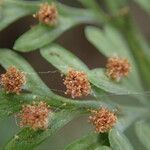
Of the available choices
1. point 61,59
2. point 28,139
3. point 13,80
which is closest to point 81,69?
point 61,59

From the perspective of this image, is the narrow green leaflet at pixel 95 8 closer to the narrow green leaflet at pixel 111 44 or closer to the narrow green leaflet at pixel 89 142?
the narrow green leaflet at pixel 111 44

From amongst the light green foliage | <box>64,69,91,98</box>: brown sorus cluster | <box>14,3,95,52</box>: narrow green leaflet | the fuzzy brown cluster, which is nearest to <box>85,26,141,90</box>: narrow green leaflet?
the light green foliage

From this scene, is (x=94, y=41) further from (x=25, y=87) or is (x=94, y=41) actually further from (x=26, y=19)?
(x=26, y=19)

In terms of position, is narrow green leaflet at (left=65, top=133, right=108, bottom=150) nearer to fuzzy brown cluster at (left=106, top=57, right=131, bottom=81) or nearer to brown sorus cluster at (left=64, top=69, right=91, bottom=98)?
brown sorus cluster at (left=64, top=69, right=91, bottom=98)

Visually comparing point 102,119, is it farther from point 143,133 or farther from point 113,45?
point 113,45

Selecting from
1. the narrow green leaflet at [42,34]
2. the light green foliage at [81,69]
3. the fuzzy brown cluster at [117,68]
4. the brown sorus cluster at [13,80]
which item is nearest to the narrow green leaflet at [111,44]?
the light green foliage at [81,69]

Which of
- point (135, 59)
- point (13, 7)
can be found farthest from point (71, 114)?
point (135, 59)
